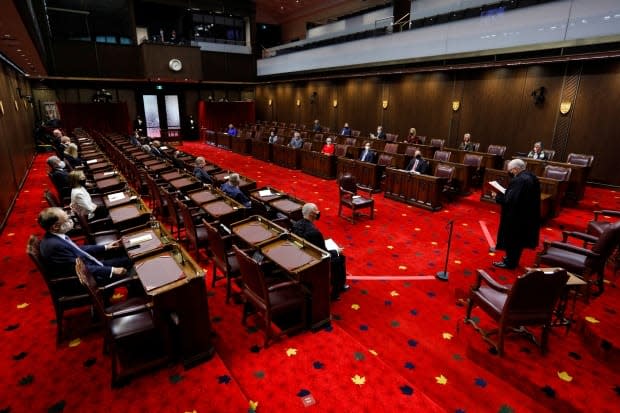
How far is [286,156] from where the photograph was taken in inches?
450

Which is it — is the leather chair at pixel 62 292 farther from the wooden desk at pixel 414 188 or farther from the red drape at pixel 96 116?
the red drape at pixel 96 116

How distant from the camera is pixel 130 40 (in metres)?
16.5

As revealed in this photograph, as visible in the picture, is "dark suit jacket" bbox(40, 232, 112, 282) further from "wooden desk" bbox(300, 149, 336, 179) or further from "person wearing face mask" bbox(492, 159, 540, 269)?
"wooden desk" bbox(300, 149, 336, 179)

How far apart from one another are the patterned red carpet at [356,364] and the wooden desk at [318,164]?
539cm

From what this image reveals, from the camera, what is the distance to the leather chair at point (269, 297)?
2.94 meters

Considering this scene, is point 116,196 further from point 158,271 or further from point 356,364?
point 356,364

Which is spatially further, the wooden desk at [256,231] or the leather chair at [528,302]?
the wooden desk at [256,231]

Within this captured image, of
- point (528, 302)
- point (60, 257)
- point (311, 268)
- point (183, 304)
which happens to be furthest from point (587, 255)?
point (60, 257)

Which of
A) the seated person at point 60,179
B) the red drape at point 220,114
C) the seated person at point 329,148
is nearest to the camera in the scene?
the seated person at point 60,179

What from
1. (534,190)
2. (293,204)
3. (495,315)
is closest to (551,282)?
(495,315)

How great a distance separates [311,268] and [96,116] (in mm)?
17272

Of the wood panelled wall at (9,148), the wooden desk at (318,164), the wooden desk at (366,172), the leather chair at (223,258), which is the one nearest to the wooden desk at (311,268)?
the leather chair at (223,258)

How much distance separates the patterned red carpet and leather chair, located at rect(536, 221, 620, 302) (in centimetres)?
35

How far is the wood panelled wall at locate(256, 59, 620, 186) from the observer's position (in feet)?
27.8
